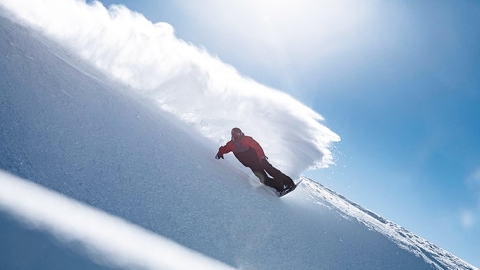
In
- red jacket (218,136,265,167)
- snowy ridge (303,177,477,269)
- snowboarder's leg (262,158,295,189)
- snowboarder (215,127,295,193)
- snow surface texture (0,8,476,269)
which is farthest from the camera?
snowy ridge (303,177,477,269)

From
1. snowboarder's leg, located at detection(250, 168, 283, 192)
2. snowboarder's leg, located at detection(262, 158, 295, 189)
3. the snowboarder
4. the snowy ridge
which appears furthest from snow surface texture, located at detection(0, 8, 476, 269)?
the snowy ridge

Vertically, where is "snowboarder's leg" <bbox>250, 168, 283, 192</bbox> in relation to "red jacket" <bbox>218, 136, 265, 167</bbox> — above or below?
below

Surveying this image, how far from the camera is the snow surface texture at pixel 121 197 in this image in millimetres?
3174

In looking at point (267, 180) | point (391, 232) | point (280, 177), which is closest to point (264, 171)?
point (267, 180)

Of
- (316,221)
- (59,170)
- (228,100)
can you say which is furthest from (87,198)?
(228,100)

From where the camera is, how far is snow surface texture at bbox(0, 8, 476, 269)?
3174mm

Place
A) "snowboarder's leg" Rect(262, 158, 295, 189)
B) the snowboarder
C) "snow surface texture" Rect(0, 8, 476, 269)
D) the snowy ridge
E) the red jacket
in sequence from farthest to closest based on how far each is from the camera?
the snowy ridge, the red jacket, the snowboarder, "snowboarder's leg" Rect(262, 158, 295, 189), "snow surface texture" Rect(0, 8, 476, 269)

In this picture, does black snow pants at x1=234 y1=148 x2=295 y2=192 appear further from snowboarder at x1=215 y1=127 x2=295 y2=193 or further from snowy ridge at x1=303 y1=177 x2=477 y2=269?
snowy ridge at x1=303 y1=177 x2=477 y2=269

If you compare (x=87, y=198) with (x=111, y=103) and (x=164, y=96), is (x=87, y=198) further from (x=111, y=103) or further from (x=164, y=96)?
(x=164, y=96)

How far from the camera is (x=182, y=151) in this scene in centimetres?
766

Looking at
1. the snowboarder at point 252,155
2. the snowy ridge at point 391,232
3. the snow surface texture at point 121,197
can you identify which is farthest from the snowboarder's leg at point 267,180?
the snowy ridge at point 391,232

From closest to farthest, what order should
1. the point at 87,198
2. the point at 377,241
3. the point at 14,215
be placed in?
the point at 14,215 → the point at 87,198 → the point at 377,241

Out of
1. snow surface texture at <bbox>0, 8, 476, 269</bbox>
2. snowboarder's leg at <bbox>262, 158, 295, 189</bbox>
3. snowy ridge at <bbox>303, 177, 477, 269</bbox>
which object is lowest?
snow surface texture at <bbox>0, 8, 476, 269</bbox>

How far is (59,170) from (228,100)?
9229 mm
